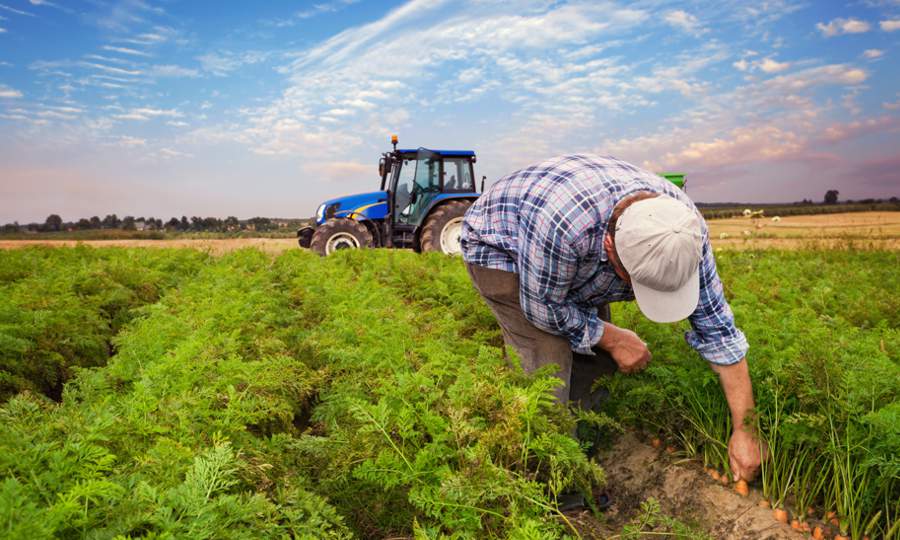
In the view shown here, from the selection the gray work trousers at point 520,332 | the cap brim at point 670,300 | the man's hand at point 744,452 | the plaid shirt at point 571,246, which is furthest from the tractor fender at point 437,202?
the cap brim at point 670,300

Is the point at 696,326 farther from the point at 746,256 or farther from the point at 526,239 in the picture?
the point at 746,256

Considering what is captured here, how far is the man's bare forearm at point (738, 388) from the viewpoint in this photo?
3.52 m

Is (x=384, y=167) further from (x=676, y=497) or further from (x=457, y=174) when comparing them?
(x=676, y=497)

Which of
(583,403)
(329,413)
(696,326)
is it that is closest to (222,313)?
(329,413)

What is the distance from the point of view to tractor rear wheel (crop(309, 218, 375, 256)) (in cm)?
1512

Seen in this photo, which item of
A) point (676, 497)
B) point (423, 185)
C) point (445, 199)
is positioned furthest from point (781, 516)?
point (423, 185)

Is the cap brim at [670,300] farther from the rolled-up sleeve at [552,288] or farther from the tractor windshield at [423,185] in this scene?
the tractor windshield at [423,185]

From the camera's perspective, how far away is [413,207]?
48.8 ft

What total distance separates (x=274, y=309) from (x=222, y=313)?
117 cm

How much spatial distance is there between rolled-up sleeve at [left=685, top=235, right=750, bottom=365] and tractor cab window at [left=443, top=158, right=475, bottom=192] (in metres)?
11.7

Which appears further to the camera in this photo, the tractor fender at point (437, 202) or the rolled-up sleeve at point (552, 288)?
the tractor fender at point (437, 202)

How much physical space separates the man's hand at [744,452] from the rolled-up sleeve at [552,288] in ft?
3.17

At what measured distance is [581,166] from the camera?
3.63 metres

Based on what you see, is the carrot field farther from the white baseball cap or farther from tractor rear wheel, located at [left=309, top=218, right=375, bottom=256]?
tractor rear wheel, located at [left=309, top=218, right=375, bottom=256]
